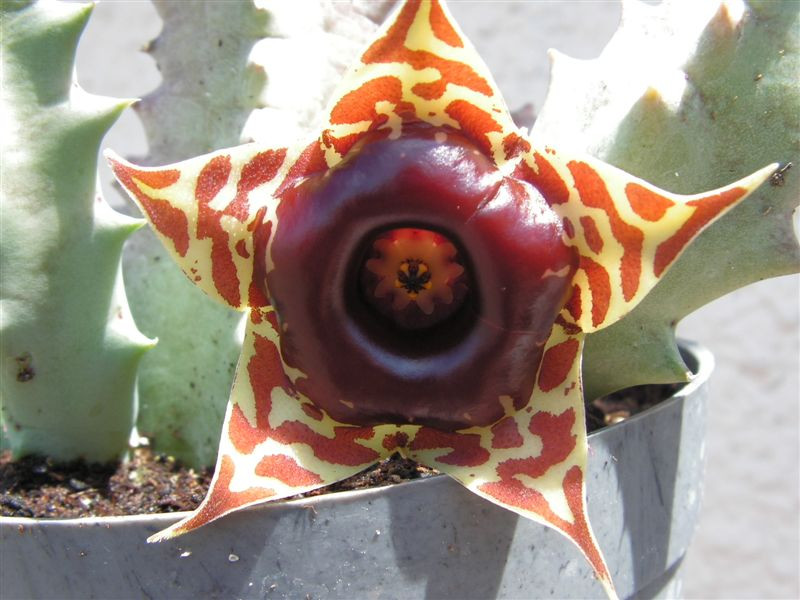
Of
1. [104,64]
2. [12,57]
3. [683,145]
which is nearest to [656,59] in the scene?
[683,145]

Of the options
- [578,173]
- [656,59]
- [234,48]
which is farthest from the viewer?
[234,48]

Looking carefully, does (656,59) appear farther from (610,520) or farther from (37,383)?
(37,383)

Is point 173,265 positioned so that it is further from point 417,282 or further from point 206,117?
point 417,282

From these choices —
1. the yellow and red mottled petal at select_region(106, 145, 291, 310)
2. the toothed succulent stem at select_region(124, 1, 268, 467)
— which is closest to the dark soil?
the toothed succulent stem at select_region(124, 1, 268, 467)

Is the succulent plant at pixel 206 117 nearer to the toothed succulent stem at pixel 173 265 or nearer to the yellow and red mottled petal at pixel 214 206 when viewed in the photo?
the toothed succulent stem at pixel 173 265

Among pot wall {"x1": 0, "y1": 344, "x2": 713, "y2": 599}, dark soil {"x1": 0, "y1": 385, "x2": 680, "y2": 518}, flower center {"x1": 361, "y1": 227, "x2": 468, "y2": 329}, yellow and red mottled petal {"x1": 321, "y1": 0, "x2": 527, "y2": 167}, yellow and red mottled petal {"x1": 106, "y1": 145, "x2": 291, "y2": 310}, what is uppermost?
yellow and red mottled petal {"x1": 321, "y1": 0, "x2": 527, "y2": 167}

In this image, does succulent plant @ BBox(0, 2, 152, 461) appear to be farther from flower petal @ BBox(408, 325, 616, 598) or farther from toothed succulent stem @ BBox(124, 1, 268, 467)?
flower petal @ BBox(408, 325, 616, 598)

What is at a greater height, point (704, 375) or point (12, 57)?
point (12, 57)
